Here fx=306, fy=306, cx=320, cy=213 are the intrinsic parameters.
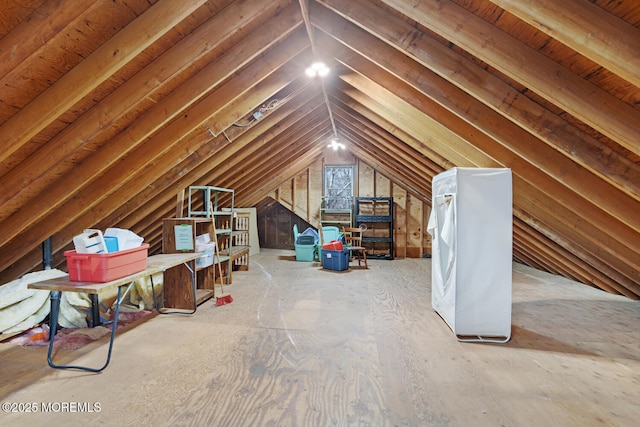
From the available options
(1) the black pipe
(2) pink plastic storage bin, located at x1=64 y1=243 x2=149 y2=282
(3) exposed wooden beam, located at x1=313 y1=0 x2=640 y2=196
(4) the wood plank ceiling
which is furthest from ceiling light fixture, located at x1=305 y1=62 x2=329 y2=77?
(1) the black pipe

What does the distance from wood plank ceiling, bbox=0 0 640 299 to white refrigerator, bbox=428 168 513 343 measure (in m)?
0.38

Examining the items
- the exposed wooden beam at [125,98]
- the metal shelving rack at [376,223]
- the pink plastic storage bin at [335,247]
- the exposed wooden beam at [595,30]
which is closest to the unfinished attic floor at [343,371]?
the exposed wooden beam at [125,98]

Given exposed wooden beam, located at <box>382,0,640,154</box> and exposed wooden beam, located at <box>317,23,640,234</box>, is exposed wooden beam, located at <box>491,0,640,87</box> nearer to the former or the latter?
exposed wooden beam, located at <box>382,0,640,154</box>

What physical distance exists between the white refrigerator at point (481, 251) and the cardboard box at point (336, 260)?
10.2ft

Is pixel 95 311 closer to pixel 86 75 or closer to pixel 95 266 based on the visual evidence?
pixel 95 266

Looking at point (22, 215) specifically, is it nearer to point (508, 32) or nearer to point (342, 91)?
point (342, 91)

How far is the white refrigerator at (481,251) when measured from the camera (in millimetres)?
2797

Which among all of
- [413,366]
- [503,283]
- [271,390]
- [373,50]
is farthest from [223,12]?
[503,283]

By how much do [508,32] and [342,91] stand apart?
2.38m

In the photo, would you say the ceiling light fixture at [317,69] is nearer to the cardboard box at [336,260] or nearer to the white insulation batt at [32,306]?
the white insulation batt at [32,306]

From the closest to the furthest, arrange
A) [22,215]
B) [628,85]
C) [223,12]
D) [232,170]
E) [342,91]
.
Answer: [628,85] → [223,12] → [22,215] → [342,91] → [232,170]

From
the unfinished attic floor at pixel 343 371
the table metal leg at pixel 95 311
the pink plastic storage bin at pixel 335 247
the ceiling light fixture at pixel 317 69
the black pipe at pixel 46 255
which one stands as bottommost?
the unfinished attic floor at pixel 343 371

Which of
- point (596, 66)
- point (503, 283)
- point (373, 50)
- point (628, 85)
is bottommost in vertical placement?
point (503, 283)

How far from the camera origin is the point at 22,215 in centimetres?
268
